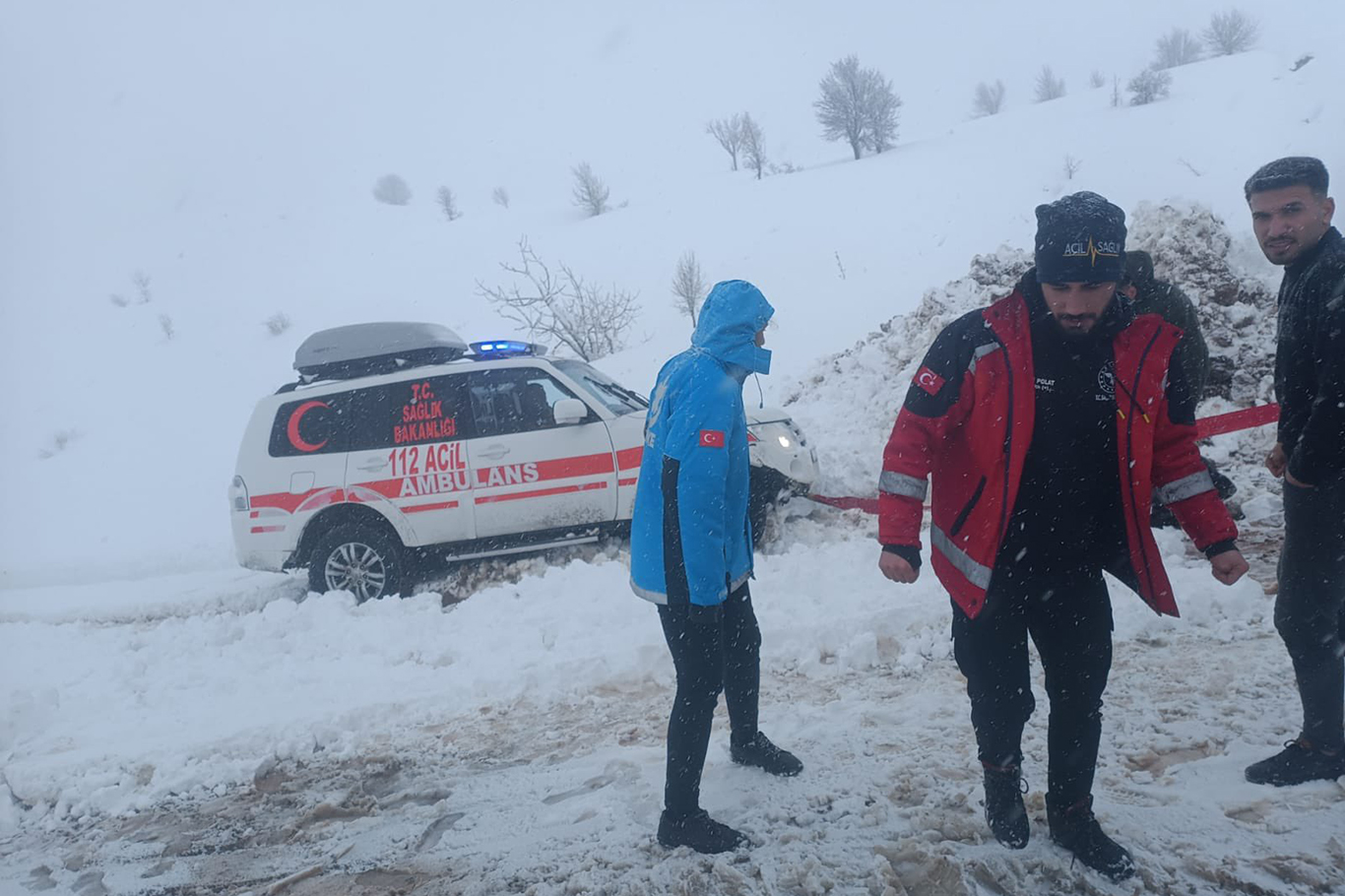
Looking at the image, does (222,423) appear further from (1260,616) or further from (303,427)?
(1260,616)

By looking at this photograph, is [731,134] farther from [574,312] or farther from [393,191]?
[393,191]

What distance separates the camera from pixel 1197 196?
10.1m

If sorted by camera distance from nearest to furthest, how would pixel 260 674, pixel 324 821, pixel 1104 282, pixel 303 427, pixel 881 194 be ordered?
pixel 1104 282, pixel 324 821, pixel 260 674, pixel 303 427, pixel 881 194

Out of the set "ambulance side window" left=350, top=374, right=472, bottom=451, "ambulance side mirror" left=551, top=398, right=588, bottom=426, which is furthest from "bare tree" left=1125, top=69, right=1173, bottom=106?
"ambulance side window" left=350, top=374, right=472, bottom=451

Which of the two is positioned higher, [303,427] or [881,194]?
[881,194]

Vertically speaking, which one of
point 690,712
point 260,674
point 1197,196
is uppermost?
point 1197,196

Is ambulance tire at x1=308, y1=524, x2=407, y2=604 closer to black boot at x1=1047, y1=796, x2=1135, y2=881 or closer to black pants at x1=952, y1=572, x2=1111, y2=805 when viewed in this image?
black pants at x1=952, y1=572, x2=1111, y2=805

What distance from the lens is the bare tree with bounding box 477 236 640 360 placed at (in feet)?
36.4

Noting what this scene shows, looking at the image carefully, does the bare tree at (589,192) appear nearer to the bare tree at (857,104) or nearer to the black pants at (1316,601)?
the bare tree at (857,104)

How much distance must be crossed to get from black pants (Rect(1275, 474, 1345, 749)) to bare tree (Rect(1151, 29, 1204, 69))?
51.0 feet

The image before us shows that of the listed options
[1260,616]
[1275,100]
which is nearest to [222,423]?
[1260,616]

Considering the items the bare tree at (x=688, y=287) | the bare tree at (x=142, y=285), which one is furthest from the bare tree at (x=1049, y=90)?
the bare tree at (x=142, y=285)

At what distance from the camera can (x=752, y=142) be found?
1404 cm

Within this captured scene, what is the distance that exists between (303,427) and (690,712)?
493 cm
